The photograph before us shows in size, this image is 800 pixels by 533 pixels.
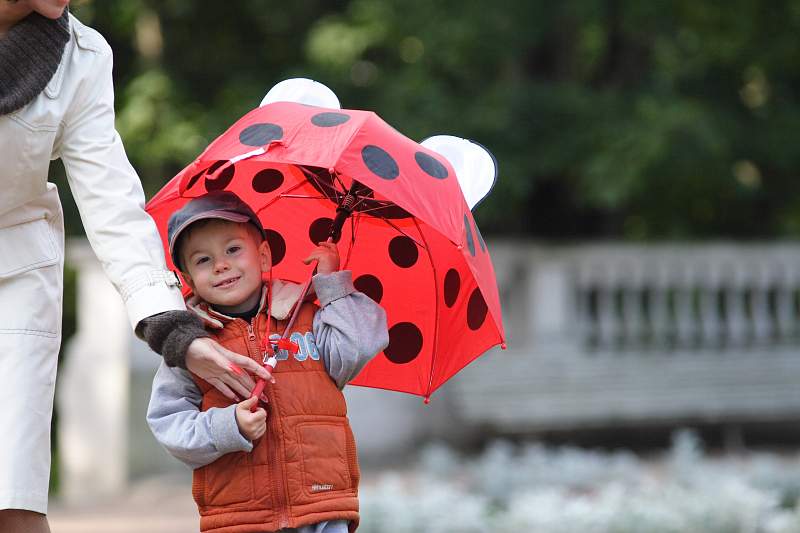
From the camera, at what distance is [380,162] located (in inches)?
130

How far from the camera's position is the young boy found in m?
3.16

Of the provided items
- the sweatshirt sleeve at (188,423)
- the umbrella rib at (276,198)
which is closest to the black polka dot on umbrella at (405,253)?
the umbrella rib at (276,198)

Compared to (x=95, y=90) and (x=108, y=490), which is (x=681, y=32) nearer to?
(x=108, y=490)

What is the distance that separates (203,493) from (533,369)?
21.7 ft

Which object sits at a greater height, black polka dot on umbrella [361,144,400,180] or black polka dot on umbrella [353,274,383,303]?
black polka dot on umbrella [361,144,400,180]

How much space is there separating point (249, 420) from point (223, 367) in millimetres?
140

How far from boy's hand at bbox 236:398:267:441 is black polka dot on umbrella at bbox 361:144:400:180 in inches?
24.2

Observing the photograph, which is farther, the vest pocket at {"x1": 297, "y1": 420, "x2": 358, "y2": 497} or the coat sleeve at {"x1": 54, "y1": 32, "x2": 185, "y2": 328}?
the vest pocket at {"x1": 297, "y1": 420, "x2": 358, "y2": 497}

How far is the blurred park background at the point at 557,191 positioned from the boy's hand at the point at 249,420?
5.10 m

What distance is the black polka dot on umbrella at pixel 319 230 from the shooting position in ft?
12.8

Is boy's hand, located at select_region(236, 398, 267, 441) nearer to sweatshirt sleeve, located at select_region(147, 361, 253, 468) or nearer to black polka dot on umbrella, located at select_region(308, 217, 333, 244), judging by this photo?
sweatshirt sleeve, located at select_region(147, 361, 253, 468)

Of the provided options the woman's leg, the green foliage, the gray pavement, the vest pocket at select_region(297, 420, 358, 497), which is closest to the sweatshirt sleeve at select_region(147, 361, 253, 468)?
the vest pocket at select_region(297, 420, 358, 497)

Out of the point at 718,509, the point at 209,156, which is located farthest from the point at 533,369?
the point at 209,156

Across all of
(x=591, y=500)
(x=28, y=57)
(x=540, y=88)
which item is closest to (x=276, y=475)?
(x=28, y=57)
